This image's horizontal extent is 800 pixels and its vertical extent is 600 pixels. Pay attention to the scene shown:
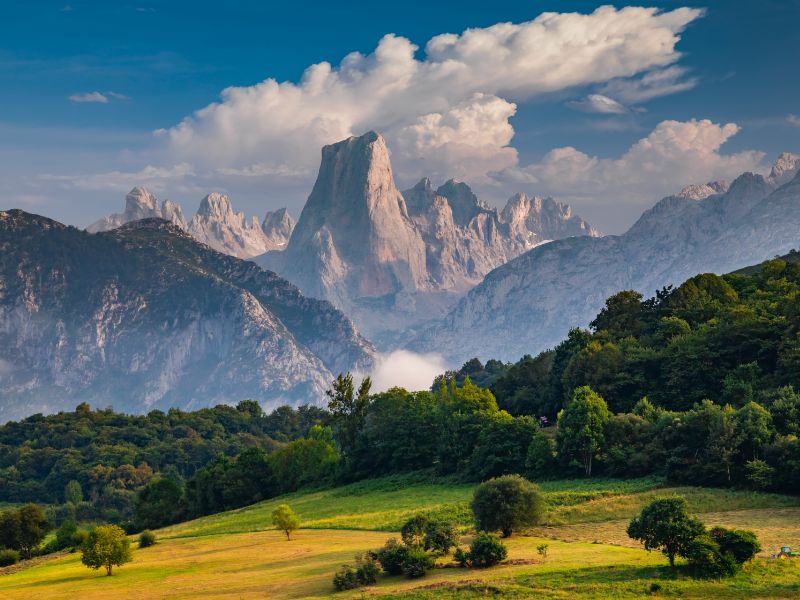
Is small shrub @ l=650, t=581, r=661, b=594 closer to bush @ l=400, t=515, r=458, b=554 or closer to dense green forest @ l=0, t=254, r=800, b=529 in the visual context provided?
bush @ l=400, t=515, r=458, b=554

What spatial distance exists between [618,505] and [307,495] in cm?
5815

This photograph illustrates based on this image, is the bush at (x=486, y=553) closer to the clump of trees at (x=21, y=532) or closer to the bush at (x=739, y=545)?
the bush at (x=739, y=545)

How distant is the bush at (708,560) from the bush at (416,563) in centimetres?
1624

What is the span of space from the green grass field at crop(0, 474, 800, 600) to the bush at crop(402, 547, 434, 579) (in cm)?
83

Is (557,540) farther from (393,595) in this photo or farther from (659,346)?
(659,346)

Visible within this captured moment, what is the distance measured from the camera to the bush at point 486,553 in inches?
2132

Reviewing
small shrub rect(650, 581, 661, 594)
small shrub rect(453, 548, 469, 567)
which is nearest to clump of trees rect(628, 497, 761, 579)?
small shrub rect(650, 581, 661, 594)

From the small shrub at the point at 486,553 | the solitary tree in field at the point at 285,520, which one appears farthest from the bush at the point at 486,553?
the solitary tree in field at the point at 285,520

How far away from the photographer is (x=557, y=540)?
63.0 meters

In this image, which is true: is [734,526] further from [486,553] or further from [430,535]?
[430,535]

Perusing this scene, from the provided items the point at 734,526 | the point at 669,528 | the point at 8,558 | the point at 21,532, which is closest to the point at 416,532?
the point at 669,528

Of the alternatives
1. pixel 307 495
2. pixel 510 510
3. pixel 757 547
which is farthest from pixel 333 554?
pixel 307 495

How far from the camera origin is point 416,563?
178 feet

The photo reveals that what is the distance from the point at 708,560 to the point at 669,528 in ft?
8.78
